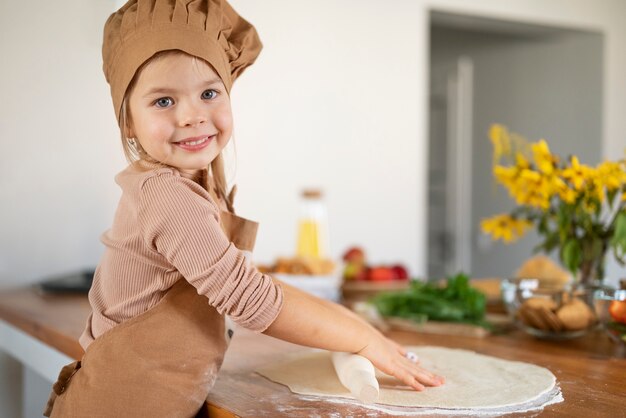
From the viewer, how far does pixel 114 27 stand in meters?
0.92

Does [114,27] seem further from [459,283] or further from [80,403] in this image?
[459,283]

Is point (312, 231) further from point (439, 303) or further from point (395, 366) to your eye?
point (395, 366)

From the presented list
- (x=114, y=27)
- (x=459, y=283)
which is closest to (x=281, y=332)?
(x=114, y=27)

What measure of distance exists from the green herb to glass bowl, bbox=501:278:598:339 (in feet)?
0.29

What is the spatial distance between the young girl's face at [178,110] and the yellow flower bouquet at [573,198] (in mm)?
655

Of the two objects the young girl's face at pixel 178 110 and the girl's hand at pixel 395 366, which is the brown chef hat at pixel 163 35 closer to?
the young girl's face at pixel 178 110

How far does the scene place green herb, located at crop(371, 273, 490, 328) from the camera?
1.40 m

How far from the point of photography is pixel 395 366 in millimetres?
950

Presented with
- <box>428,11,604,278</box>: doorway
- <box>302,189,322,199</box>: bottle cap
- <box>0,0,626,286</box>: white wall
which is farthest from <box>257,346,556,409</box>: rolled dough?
<box>428,11,604,278</box>: doorway

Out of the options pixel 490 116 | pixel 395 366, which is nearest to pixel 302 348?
pixel 395 366

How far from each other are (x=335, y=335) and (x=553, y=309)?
51 centimetres

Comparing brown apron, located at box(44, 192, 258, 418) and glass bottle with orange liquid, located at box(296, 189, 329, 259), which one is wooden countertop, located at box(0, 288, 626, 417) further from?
glass bottle with orange liquid, located at box(296, 189, 329, 259)

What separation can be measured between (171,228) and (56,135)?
3.15 feet

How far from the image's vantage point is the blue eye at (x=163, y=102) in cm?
91
